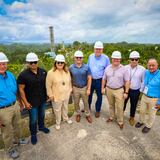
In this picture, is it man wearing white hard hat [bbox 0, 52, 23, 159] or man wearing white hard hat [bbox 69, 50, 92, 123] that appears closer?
man wearing white hard hat [bbox 0, 52, 23, 159]

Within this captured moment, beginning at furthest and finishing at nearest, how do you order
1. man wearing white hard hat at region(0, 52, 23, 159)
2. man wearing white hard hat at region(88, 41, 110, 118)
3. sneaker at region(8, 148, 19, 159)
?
man wearing white hard hat at region(88, 41, 110, 118)
sneaker at region(8, 148, 19, 159)
man wearing white hard hat at region(0, 52, 23, 159)

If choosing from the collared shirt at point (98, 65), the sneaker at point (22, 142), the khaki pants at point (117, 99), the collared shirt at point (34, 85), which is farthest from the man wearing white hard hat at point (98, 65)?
the sneaker at point (22, 142)

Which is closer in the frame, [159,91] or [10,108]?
[10,108]

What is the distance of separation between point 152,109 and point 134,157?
1132 mm

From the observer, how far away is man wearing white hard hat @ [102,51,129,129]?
14.0 feet

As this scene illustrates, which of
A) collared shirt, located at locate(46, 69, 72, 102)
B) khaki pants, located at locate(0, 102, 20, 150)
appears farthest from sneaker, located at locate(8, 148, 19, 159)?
collared shirt, located at locate(46, 69, 72, 102)

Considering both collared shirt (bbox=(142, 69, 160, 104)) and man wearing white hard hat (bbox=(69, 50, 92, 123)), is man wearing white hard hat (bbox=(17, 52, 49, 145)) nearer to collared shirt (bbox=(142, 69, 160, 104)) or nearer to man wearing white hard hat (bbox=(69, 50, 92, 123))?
man wearing white hard hat (bbox=(69, 50, 92, 123))

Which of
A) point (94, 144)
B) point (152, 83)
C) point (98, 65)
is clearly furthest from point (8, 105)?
point (152, 83)

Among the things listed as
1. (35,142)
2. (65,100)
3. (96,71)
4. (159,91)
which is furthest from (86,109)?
(159,91)

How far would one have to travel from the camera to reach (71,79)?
14.7ft

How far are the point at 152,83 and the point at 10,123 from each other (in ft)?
9.77

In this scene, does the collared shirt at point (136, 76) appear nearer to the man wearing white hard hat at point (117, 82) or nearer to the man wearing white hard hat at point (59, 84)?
the man wearing white hard hat at point (117, 82)

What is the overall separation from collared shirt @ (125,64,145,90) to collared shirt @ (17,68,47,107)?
75.4 inches

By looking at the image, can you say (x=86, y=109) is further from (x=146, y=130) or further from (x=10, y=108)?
(x=10, y=108)
